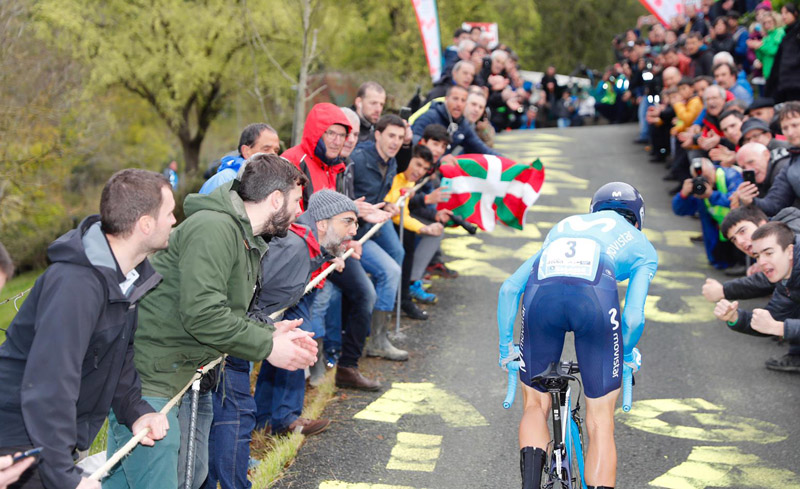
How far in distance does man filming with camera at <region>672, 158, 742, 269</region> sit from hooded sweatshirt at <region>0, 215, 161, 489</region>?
8226 millimetres

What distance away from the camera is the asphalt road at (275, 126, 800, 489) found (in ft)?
19.3

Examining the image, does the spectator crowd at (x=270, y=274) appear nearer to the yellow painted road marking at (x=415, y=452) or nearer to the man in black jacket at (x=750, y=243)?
the man in black jacket at (x=750, y=243)

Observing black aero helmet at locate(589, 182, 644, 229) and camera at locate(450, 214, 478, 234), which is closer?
black aero helmet at locate(589, 182, 644, 229)

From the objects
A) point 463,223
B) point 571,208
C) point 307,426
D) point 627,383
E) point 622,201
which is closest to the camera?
point 627,383

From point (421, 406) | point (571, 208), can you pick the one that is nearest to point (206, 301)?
point (421, 406)

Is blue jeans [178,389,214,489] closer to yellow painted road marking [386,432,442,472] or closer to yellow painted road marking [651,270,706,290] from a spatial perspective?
yellow painted road marking [386,432,442,472]

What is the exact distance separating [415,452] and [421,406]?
872 millimetres

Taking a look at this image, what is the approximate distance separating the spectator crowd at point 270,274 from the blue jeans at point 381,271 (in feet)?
0.04

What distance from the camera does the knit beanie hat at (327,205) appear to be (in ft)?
18.7

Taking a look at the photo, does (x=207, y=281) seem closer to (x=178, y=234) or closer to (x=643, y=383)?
(x=178, y=234)

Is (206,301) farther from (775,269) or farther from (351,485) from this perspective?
(775,269)

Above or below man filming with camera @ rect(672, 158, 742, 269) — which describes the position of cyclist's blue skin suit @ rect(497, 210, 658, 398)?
above

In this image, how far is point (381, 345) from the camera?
8148 millimetres

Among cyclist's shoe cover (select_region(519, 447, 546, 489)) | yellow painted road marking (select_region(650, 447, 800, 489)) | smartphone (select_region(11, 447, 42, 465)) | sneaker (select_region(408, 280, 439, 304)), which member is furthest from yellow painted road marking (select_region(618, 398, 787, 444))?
smartphone (select_region(11, 447, 42, 465))
